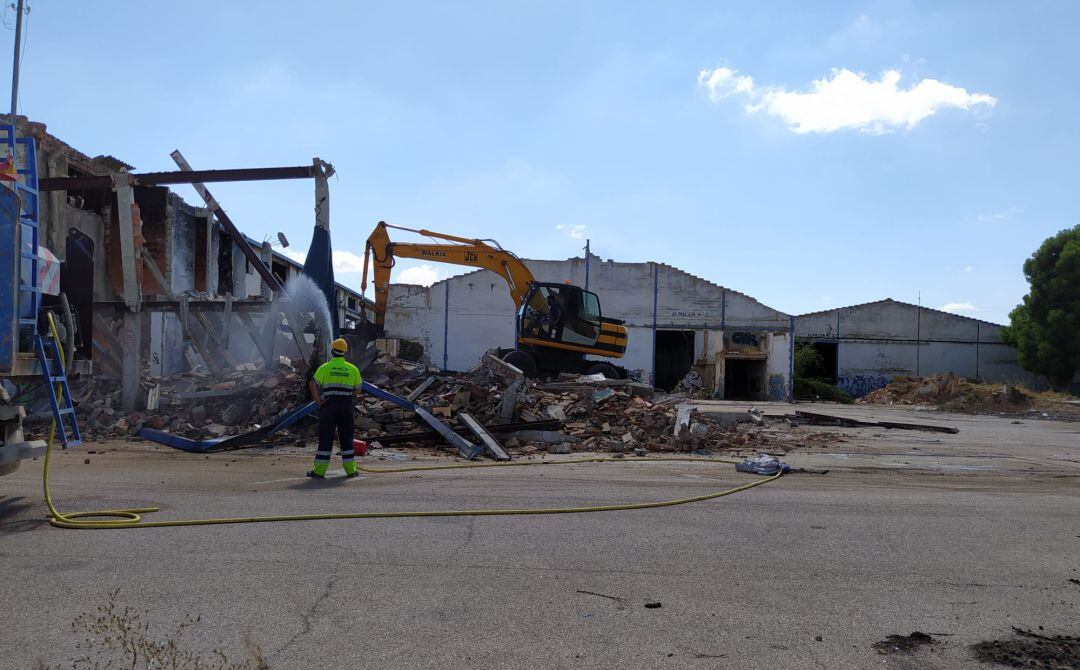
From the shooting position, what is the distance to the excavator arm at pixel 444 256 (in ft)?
64.2

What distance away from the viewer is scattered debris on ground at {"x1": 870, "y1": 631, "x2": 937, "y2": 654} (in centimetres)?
405

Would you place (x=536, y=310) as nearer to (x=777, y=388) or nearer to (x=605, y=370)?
(x=605, y=370)

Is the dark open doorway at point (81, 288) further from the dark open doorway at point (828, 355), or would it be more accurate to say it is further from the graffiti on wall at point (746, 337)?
the dark open doorway at point (828, 355)

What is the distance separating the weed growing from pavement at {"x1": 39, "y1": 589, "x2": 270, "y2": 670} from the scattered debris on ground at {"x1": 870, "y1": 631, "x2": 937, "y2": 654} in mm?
3148

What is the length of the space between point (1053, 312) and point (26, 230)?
4840cm

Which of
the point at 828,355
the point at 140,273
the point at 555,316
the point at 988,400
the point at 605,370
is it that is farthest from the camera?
the point at 828,355

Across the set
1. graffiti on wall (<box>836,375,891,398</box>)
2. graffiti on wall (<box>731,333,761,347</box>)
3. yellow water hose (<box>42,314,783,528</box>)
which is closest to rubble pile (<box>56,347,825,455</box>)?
yellow water hose (<box>42,314,783,528</box>)

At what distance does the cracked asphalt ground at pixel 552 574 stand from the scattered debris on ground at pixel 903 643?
0.17 feet

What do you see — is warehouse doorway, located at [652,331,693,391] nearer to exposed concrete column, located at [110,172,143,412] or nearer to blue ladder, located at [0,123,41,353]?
exposed concrete column, located at [110,172,143,412]

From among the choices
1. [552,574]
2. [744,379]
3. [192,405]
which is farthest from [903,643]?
[744,379]

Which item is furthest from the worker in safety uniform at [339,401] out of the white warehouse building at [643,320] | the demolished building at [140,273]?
the white warehouse building at [643,320]

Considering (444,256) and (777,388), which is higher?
(444,256)

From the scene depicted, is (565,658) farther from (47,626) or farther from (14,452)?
(14,452)

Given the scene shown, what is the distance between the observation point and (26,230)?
21.9ft
